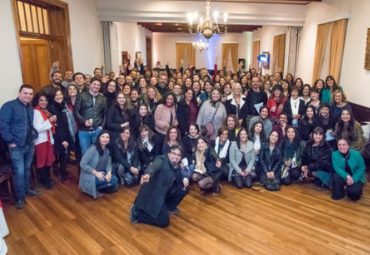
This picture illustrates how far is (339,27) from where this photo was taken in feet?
19.7

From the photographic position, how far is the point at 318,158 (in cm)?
387

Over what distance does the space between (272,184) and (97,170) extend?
96.3 inches

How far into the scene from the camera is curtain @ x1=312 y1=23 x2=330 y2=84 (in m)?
6.65

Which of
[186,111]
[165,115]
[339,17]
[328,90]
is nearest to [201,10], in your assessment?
[339,17]

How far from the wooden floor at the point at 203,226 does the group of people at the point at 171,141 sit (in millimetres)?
190

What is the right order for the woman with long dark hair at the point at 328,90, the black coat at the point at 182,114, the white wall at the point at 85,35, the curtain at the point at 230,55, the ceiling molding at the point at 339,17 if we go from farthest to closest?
the curtain at the point at 230,55, the white wall at the point at 85,35, the ceiling molding at the point at 339,17, the woman with long dark hair at the point at 328,90, the black coat at the point at 182,114

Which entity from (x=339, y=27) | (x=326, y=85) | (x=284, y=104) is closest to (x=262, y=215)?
(x=284, y=104)

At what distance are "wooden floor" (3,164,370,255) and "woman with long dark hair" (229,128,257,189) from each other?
0.77ft

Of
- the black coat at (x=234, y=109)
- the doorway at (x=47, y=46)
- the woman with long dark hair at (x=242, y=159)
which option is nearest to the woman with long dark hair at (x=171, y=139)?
the woman with long dark hair at (x=242, y=159)

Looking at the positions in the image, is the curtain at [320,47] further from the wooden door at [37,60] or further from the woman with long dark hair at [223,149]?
the wooden door at [37,60]

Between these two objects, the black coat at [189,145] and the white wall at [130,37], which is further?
the white wall at [130,37]

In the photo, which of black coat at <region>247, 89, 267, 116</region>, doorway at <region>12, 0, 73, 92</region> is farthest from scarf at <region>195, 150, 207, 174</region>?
doorway at <region>12, 0, 73, 92</region>

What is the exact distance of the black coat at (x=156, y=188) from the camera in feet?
9.23

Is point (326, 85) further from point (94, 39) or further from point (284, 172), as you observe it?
point (94, 39)
